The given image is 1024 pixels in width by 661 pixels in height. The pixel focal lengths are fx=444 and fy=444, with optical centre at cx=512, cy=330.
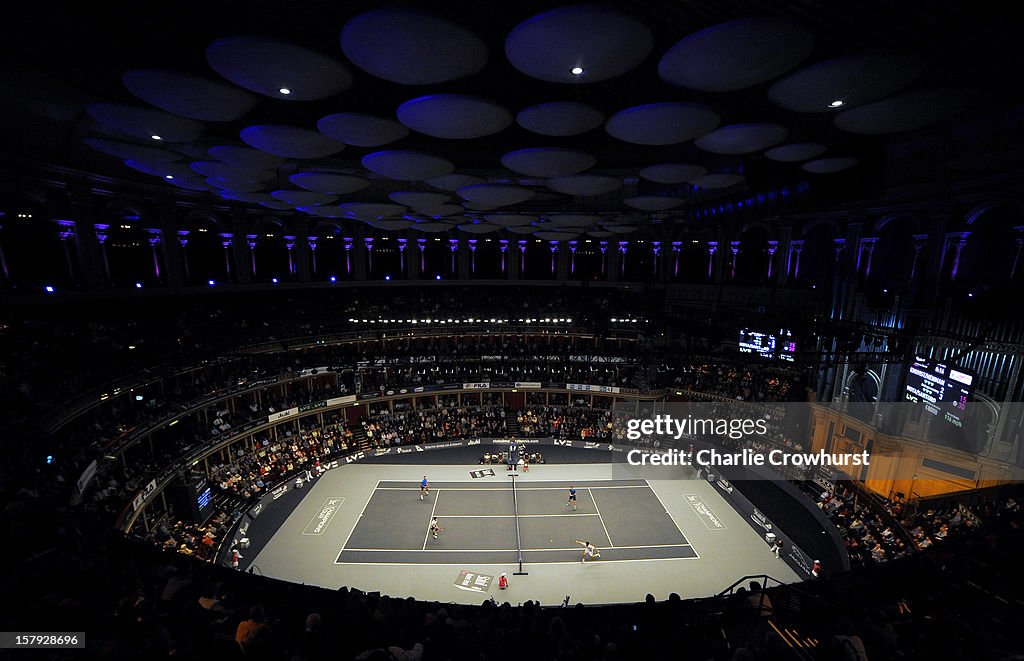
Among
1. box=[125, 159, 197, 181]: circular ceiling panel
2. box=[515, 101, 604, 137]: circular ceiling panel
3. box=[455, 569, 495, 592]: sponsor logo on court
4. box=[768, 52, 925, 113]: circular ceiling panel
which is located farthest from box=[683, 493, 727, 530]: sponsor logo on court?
box=[125, 159, 197, 181]: circular ceiling panel

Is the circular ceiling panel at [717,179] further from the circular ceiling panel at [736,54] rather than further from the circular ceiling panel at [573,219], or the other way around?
the circular ceiling panel at [573,219]

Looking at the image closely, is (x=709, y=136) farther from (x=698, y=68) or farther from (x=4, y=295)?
(x=4, y=295)

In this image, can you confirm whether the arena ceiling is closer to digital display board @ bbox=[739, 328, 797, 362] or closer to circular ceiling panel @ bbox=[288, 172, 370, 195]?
circular ceiling panel @ bbox=[288, 172, 370, 195]

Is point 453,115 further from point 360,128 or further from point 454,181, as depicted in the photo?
point 454,181

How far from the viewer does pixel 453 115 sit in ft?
21.7

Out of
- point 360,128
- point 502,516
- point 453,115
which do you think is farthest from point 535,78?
point 502,516

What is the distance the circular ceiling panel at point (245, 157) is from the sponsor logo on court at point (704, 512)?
23094mm

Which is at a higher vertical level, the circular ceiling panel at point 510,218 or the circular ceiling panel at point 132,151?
the circular ceiling panel at point 132,151

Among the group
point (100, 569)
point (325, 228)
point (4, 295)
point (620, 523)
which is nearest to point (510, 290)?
point (325, 228)

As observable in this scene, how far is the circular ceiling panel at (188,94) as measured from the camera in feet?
19.4

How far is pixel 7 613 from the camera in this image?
5.10 m

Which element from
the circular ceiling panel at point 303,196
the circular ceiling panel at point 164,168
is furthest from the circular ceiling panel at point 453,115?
the circular ceiling panel at point 164,168

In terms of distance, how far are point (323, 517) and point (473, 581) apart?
9022 mm

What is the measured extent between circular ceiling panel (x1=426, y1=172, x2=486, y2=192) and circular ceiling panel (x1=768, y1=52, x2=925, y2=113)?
6.94 metres
